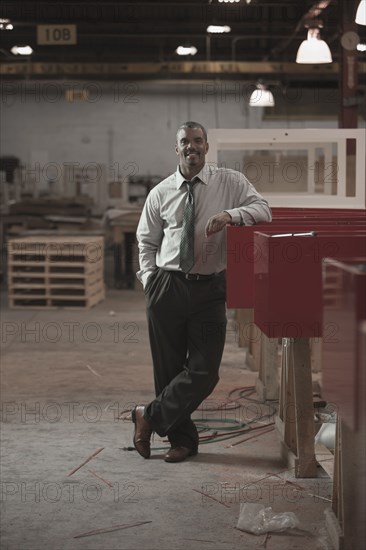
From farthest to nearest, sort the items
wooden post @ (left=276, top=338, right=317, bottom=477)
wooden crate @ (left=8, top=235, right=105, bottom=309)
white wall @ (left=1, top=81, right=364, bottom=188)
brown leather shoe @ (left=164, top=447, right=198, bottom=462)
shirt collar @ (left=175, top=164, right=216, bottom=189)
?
white wall @ (left=1, top=81, right=364, bottom=188)
wooden crate @ (left=8, top=235, right=105, bottom=309)
brown leather shoe @ (left=164, top=447, right=198, bottom=462)
shirt collar @ (left=175, top=164, right=216, bottom=189)
wooden post @ (left=276, top=338, right=317, bottom=477)

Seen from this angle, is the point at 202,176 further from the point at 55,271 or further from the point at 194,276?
the point at 55,271

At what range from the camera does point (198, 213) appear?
5207 millimetres

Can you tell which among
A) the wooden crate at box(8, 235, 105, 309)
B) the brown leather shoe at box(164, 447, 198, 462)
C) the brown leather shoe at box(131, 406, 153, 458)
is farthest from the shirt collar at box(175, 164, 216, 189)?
the wooden crate at box(8, 235, 105, 309)

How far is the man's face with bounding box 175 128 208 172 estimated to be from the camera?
16.9 ft

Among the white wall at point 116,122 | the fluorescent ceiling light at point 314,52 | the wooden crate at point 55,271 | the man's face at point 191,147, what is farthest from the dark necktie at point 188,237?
the white wall at point 116,122

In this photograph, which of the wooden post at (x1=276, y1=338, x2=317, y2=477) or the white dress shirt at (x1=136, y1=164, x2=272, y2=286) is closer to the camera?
the wooden post at (x1=276, y1=338, x2=317, y2=477)

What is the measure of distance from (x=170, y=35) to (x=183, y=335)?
39.8 ft

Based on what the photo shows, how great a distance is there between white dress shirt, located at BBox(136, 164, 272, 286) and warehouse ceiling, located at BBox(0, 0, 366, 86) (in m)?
7.37

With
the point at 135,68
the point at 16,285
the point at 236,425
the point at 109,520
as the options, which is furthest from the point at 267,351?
the point at 135,68

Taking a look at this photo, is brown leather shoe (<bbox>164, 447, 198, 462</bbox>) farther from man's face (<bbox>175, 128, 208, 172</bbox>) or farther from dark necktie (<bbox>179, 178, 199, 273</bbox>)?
man's face (<bbox>175, 128, 208, 172</bbox>)

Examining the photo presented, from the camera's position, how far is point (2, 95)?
2153 centimetres

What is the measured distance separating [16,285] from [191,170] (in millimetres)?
7185

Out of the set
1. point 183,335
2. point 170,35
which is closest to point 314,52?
point 183,335

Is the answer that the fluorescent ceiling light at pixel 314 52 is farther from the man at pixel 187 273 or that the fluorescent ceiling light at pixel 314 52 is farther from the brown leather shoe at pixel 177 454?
the brown leather shoe at pixel 177 454
